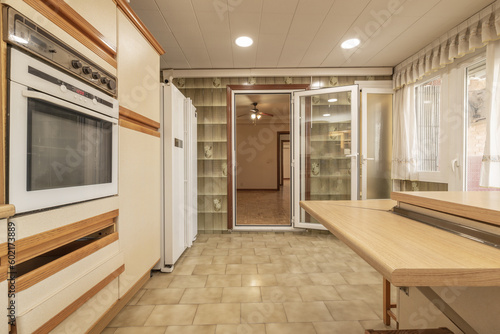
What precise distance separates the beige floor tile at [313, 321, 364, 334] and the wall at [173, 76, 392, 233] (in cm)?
215

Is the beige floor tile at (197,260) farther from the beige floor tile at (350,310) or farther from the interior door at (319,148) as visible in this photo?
the interior door at (319,148)

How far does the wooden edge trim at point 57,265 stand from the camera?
84 centimetres

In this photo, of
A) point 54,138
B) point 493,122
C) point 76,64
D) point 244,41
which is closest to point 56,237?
point 54,138

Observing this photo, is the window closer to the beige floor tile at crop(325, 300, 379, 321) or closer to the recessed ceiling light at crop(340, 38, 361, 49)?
the recessed ceiling light at crop(340, 38, 361, 49)

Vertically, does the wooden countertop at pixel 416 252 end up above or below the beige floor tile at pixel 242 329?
above

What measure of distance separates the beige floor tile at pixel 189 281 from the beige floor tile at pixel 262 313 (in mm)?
474

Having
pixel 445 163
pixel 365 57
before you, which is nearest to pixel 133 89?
pixel 365 57

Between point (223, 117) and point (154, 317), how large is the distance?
2.48 metres

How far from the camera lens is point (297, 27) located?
2.34 metres

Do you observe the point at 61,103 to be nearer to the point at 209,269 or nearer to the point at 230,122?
the point at 209,269

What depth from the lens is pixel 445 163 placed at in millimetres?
2578

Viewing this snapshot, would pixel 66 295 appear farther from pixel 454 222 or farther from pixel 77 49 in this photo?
pixel 454 222

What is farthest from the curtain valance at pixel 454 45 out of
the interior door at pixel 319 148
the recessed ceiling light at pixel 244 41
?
the recessed ceiling light at pixel 244 41

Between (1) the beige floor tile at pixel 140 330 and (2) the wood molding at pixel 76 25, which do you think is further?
(1) the beige floor tile at pixel 140 330
